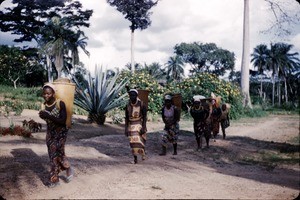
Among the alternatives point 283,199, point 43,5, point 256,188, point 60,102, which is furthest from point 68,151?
point 43,5

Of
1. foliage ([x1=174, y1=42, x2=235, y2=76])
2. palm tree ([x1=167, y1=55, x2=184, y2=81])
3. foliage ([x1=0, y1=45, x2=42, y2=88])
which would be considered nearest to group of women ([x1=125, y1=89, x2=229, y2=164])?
foliage ([x1=0, y1=45, x2=42, y2=88])

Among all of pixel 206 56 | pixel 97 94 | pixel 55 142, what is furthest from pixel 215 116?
pixel 206 56

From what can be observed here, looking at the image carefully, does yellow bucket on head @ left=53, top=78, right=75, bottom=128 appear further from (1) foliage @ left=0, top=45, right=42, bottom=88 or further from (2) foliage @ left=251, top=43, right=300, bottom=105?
(2) foliage @ left=251, top=43, right=300, bottom=105

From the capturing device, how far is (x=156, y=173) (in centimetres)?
498

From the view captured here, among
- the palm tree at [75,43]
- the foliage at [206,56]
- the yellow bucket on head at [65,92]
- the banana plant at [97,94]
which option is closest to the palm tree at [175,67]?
the foliage at [206,56]

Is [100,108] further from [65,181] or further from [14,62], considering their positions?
[14,62]

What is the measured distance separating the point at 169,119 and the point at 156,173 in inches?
98.3

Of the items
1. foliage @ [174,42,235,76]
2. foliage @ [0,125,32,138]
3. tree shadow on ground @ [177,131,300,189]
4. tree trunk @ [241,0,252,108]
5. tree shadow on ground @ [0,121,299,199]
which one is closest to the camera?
tree shadow on ground @ [0,121,299,199]

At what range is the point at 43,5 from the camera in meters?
15.9

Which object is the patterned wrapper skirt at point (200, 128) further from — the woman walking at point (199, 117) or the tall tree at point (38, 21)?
the tall tree at point (38, 21)

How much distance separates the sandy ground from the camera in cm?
398

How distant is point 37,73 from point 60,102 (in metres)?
23.3

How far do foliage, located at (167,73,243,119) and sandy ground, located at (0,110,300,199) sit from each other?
7671 mm

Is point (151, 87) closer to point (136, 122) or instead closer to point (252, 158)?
point (252, 158)
